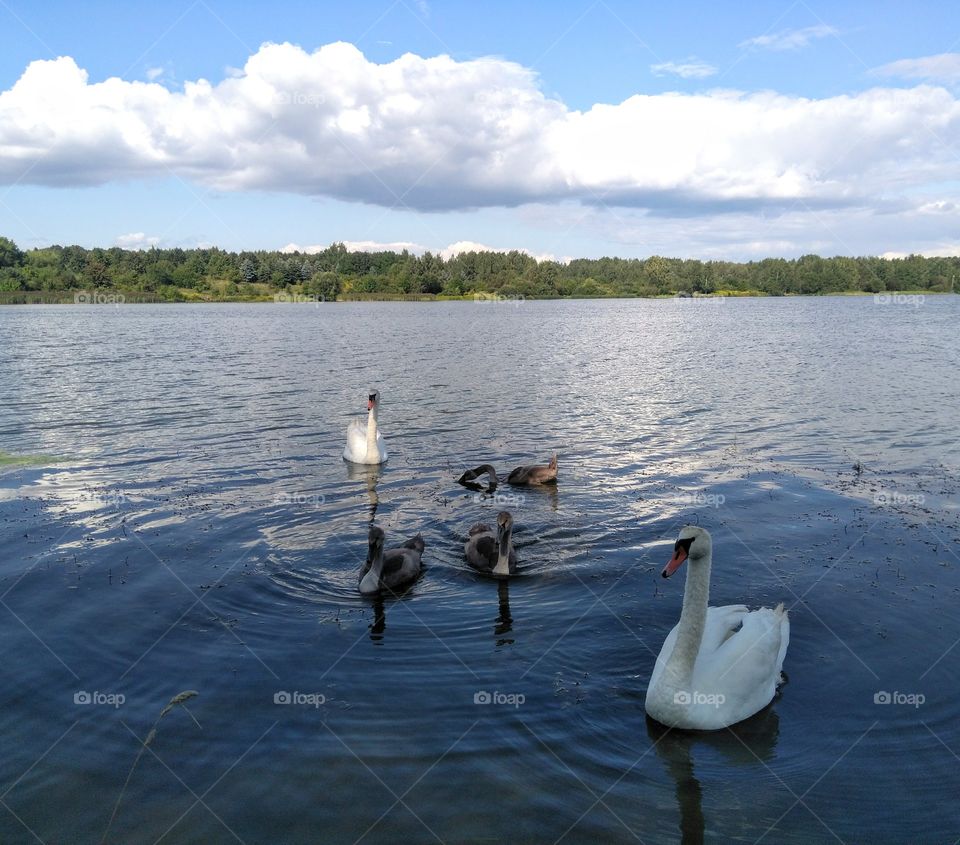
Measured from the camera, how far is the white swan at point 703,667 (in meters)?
7.49

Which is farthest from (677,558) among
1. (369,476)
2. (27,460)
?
(27,460)

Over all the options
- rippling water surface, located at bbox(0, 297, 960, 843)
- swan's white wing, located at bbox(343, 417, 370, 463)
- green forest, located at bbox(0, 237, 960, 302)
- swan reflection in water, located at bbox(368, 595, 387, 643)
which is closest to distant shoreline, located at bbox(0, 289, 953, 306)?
green forest, located at bbox(0, 237, 960, 302)

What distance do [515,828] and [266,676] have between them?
11.3 ft

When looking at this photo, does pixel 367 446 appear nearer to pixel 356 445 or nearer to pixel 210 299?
pixel 356 445

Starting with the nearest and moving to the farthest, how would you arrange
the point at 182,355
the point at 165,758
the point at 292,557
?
the point at 165,758
the point at 292,557
the point at 182,355

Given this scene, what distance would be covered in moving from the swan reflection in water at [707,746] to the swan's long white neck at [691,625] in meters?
0.55

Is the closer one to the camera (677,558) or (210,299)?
(677,558)

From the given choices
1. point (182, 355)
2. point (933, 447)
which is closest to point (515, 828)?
point (933, 447)

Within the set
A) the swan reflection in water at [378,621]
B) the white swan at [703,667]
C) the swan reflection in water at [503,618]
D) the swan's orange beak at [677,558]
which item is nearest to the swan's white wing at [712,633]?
the white swan at [703,667]

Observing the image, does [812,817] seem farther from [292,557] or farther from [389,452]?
[389,452]

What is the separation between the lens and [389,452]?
20.0 meters

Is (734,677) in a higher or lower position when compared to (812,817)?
higher

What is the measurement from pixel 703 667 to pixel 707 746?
73cm

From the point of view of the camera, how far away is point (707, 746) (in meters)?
7.37
